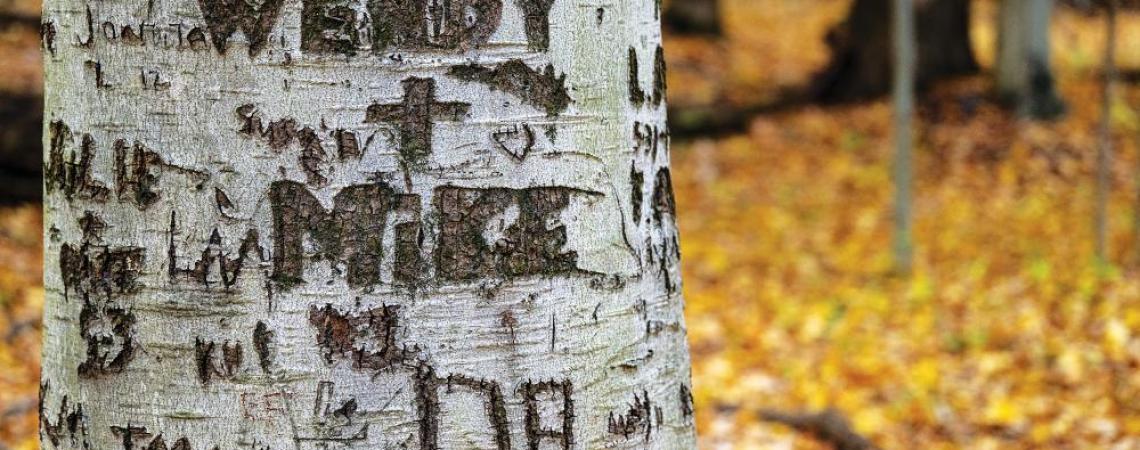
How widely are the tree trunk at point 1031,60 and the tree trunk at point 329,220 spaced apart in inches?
461

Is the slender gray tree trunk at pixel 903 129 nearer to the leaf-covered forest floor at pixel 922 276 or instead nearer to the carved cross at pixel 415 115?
the leaf-covered forest floor at pixel 922 276

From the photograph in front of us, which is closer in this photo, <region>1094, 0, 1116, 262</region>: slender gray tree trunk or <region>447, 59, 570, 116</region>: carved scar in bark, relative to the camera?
<region>447, 59, 570, 116</region>: carved scar in bark

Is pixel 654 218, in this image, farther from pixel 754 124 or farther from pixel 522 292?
pixel 754 124

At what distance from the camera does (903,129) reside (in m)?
8.38

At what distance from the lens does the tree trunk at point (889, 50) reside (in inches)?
539

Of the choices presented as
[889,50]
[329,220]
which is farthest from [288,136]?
[889,50]

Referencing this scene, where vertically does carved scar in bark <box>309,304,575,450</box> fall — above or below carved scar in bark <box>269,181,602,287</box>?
below

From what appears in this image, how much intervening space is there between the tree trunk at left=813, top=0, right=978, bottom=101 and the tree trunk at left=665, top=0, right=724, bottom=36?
422cm

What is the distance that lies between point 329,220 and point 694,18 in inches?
679

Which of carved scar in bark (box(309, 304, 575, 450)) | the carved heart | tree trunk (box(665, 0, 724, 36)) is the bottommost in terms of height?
carved scar in bark (box(309, 304, 575, 450))

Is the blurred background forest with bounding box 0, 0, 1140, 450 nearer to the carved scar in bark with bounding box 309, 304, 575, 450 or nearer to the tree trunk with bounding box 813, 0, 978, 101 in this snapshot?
the tree trunk with bounding box 813, 0, 978, 101

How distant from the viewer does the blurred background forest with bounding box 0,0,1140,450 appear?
5477 millimetres

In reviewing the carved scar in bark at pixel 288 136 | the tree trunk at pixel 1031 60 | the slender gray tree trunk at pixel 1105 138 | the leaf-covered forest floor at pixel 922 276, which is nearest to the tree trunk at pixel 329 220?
the carved scar in bark at pixel 288 136

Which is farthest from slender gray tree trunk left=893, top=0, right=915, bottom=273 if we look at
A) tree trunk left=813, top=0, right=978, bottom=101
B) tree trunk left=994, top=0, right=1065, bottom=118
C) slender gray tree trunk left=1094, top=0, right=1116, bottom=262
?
tree trunk left=813, top=0, right=978, bottom=101
